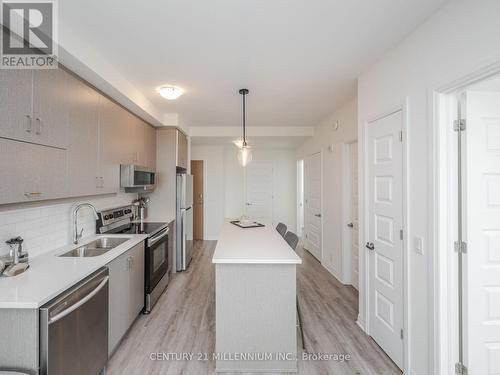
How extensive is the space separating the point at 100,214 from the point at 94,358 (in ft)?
4.94

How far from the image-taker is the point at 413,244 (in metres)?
1.68

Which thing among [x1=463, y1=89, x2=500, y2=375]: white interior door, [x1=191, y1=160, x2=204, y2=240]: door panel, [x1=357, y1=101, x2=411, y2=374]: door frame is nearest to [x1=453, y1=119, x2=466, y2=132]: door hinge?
[x1=463, y1=89, x2=500, y2=375]: white interior door

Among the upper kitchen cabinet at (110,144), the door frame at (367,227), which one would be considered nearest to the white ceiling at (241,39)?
the upper kitchen cabinet at (110,144)

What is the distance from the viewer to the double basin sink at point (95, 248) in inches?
82.3

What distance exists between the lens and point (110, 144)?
2434 mm

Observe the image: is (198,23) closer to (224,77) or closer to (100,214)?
(224,77)

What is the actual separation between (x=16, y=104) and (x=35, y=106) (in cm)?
13

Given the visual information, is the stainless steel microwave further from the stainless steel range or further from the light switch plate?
the light switch plate

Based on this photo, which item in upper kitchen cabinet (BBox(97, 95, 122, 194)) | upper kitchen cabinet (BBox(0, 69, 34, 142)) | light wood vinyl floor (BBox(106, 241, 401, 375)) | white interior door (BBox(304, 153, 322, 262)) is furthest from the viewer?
white interior door (BBox(304, 153, 322, 262))

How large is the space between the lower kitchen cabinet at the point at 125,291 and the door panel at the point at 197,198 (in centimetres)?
333

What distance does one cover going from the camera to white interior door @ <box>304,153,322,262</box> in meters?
4.28

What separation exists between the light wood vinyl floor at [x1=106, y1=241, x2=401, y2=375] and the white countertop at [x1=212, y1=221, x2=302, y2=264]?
0.91m

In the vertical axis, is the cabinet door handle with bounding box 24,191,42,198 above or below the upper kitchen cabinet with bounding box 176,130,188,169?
below

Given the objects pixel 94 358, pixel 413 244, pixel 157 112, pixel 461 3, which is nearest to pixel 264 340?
pixel 94 358
